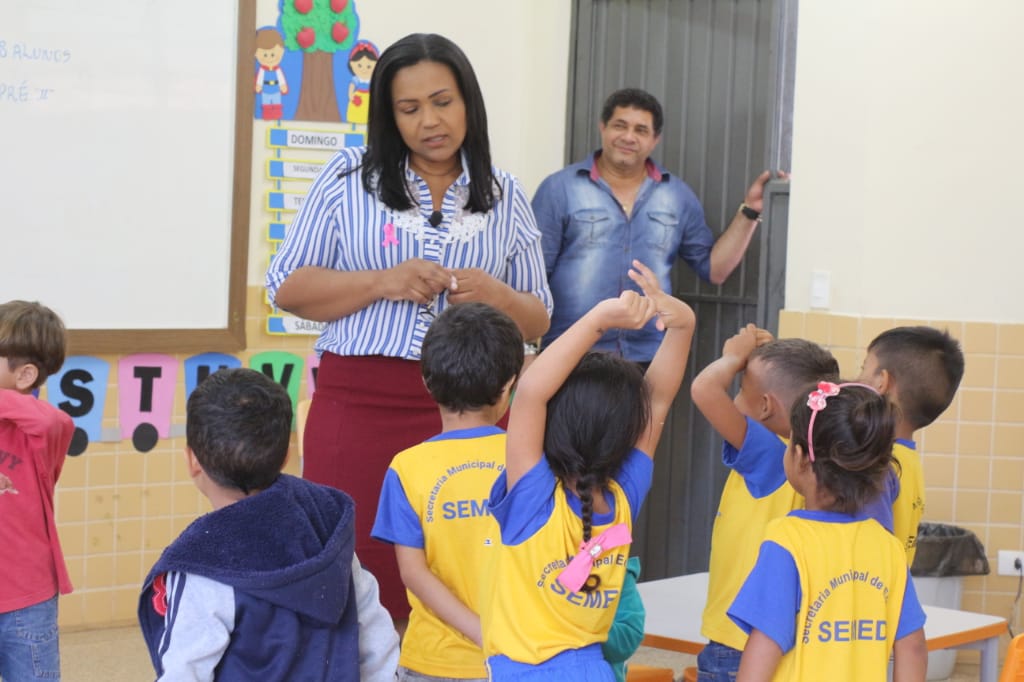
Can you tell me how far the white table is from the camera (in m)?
2.76

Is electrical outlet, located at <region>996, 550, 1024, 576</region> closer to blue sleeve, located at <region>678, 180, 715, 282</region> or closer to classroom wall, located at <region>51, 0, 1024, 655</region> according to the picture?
classroom wall, located at <region>51, 0, 1024, 655</region>

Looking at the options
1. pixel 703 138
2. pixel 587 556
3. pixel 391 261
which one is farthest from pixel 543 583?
Result: pixel 703 138

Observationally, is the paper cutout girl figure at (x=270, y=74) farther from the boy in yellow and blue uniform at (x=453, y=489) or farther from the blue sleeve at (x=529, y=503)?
the blue sleeve at (x=529, y=503)

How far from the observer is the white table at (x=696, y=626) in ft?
9.05

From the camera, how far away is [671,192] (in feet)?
15.2

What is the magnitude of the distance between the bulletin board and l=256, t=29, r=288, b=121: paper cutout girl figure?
0.05m

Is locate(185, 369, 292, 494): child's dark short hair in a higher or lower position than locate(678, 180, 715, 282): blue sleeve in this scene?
Answer: lower

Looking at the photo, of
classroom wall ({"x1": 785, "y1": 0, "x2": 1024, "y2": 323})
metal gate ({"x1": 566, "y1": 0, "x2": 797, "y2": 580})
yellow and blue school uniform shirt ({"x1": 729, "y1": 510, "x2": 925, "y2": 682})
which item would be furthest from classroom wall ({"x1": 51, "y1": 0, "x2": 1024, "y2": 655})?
yellow and blue school uniform shirt ({"x1": 729, "y1": 510, "x2": 925, "y2": 682})

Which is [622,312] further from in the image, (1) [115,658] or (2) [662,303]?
(1) [115,658]

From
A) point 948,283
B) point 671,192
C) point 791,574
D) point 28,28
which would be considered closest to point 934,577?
point 948,283

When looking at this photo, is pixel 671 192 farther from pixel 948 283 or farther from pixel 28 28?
pixel 28 28

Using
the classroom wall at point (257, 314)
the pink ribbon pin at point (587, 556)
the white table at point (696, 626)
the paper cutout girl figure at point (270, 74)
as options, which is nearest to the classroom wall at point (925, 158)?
the classroom wall at point (257, 314)

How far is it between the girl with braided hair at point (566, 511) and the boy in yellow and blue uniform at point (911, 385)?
86cm

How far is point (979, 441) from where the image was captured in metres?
4.41
